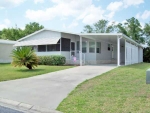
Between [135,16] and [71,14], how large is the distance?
16.7 m

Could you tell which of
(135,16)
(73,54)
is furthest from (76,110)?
(135,16)

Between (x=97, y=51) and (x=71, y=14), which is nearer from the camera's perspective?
(x=97, y=51)

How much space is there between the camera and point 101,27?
174ft

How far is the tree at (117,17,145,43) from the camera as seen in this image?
42.0 meters

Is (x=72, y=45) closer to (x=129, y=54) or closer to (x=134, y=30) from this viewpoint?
(x=129, y=54)

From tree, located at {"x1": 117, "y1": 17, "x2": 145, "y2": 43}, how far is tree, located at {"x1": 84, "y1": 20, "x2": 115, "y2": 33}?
24.5 ft

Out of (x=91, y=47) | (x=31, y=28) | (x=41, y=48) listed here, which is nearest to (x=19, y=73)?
(x=41, y=48)

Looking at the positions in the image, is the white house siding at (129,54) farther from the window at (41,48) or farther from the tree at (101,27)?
the tree at (101,27)

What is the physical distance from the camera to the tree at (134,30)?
1655 inches

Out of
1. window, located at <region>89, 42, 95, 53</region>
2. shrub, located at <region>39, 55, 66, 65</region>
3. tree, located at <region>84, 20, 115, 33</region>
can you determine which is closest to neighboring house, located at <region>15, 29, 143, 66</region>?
window, located at <region>89, 42, 95, 53</region>

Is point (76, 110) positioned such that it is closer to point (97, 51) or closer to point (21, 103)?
point (21, 103)

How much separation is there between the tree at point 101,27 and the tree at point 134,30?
7.47 meters

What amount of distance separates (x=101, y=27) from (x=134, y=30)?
1227cm

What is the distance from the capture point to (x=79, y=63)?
19.9 m
